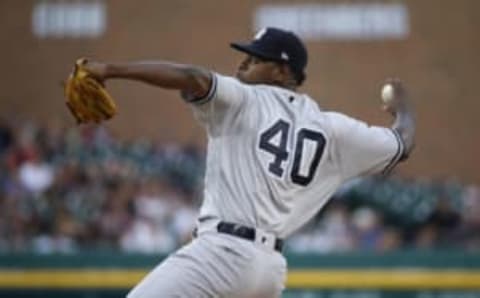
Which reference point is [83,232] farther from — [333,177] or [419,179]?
[333,177]

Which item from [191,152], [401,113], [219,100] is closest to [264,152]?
[219,100]

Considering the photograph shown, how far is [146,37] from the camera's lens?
→ 1780 cm

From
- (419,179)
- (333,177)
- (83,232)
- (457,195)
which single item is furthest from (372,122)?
(333,177)

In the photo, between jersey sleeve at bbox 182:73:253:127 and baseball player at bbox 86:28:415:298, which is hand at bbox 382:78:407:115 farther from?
jersey sleeve at bbox 182:73:253:127

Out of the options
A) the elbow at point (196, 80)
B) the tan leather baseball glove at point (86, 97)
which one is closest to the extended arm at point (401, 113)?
the elbow at point (196, 80)

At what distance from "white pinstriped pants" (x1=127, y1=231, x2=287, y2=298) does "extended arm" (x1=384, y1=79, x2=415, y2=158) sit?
3.09 ft

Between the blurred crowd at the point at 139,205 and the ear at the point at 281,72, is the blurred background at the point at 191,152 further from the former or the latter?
the ear at the point at 281,72

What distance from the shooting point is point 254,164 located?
15.4ft

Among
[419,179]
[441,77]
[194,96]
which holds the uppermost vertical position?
[194,96]

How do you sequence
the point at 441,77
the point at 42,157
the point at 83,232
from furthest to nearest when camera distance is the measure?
1. the point at 441,77
2. the point at 42,157
3. the point at 83,232

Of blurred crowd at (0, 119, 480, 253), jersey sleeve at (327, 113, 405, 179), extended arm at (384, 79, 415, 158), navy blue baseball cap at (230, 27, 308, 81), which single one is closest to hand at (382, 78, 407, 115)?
extended arm at (384, 79, 415, 158)

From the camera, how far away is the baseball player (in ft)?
14.8

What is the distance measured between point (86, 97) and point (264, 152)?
0.74m

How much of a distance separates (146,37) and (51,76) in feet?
4.94
